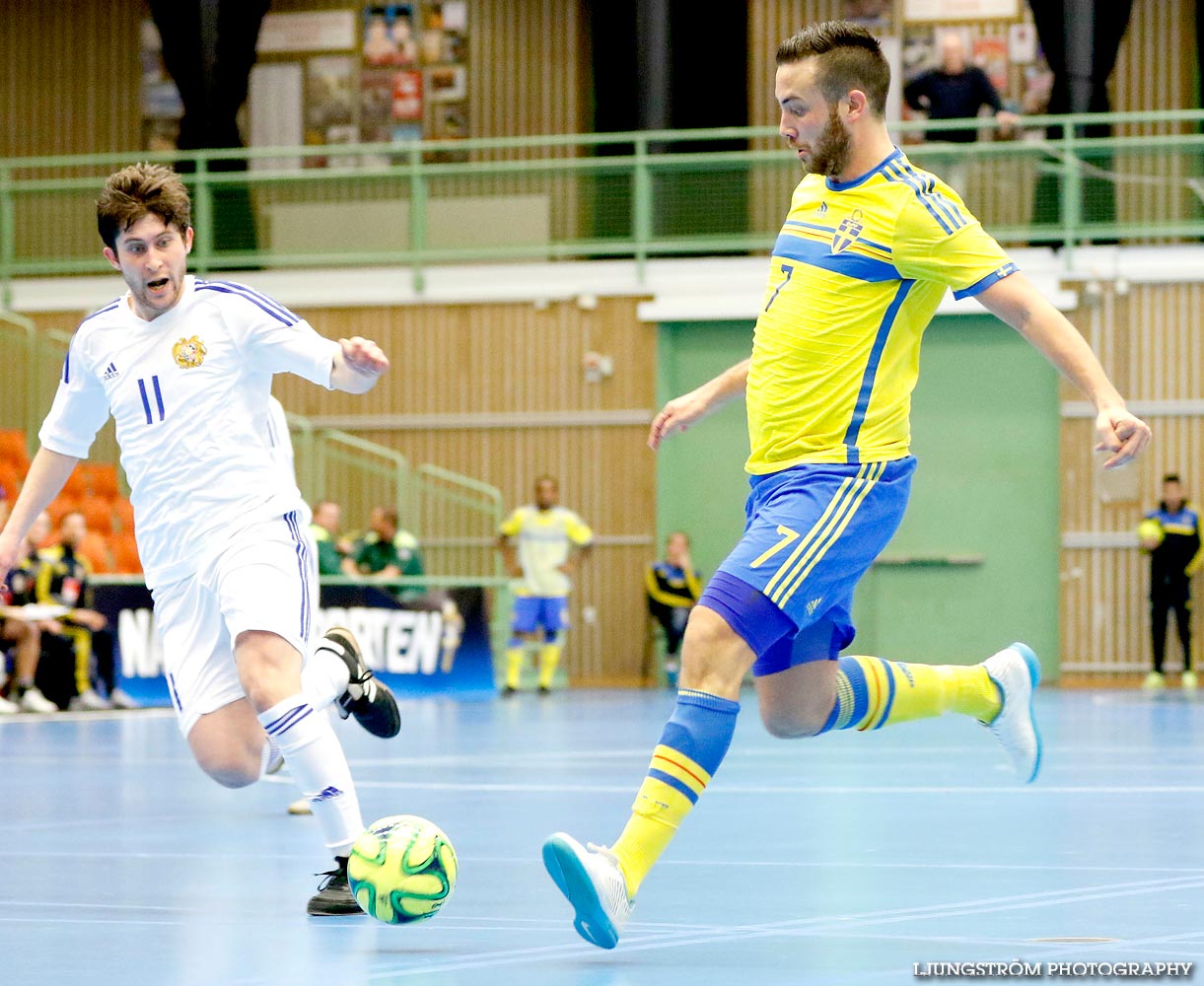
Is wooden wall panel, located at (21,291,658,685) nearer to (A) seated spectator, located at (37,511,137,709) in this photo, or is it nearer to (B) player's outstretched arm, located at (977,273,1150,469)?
(A) seated spectator, located at (37,511,137,709)

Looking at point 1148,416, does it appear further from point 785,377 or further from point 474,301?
point 785,377

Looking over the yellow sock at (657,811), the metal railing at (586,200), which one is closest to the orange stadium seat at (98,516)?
the metal railing at (586,200)

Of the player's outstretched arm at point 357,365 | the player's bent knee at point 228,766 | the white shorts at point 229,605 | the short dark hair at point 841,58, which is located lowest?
the player's bent knee at point 228,766

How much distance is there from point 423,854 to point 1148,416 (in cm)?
1656

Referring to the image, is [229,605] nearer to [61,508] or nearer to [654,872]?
[654,872]

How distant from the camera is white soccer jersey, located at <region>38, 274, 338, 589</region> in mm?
5516

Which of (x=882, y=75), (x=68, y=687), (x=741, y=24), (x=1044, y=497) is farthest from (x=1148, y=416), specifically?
(x=882, y=75)

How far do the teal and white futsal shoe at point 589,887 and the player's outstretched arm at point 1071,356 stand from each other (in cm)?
147

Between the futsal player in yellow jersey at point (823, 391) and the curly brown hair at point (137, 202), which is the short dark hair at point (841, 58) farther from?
the curly brown hair at point (137, 202)

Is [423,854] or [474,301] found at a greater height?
[474,301]

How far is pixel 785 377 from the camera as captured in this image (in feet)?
16.3

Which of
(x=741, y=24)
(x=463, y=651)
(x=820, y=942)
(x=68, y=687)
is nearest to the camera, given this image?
(x=820, y=942)

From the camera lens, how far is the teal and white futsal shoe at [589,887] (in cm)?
437

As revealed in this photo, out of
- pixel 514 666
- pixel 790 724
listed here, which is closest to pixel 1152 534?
pixel 514 666
